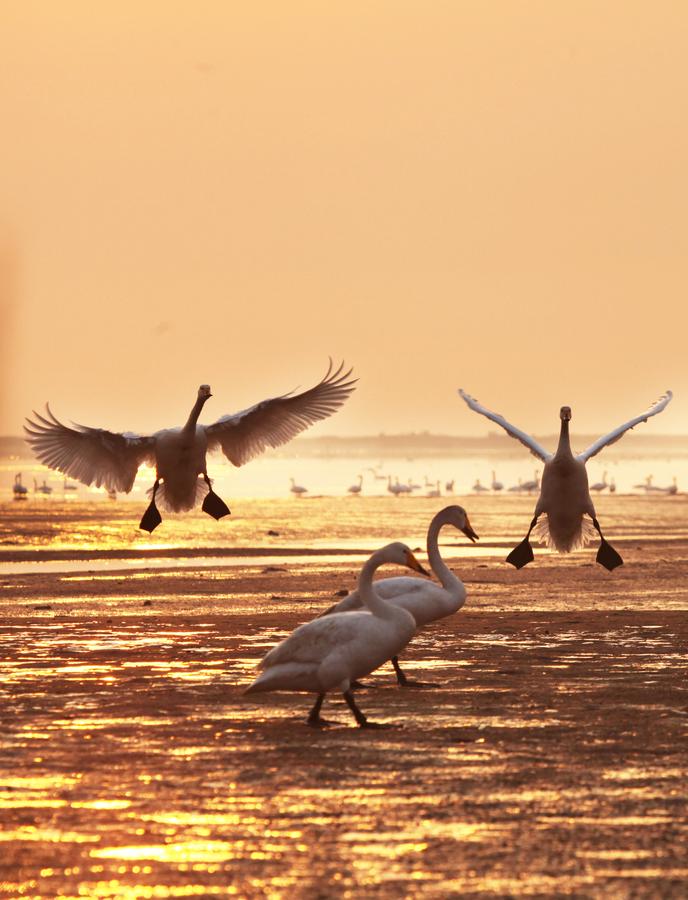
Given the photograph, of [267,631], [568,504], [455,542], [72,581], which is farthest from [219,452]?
[455,542]

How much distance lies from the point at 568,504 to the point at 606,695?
9.31 meters

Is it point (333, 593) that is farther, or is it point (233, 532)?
point (233, 532)

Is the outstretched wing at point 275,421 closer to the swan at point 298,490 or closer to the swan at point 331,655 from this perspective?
the swan at point 331,655

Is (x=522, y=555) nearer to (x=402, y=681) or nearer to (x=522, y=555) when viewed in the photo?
(x=522, y=555)

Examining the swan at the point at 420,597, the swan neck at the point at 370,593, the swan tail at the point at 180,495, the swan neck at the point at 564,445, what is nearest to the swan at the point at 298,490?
the swan tail at the point at 180,495

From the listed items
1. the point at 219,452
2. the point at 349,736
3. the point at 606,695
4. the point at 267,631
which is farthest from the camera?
A: the point at 219,452

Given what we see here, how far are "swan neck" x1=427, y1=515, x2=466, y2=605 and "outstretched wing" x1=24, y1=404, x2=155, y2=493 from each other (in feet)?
26.6

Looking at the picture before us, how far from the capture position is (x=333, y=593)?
71.4 ft

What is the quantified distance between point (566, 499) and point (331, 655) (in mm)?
10851

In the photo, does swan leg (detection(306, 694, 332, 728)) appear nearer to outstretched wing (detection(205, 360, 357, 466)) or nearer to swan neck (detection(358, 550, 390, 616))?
swan neck (detection(358, 550, 390, 616))

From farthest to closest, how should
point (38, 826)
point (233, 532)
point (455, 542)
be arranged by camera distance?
point (233, 532)
point (455, 542)
point (38, 826)

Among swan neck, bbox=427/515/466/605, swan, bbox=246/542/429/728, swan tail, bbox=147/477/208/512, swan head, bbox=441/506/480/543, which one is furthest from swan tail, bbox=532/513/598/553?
swan, bbox=246/542/429/728

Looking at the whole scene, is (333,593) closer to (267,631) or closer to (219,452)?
(219,452)

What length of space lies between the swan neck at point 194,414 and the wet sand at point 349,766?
3813 millimetres
